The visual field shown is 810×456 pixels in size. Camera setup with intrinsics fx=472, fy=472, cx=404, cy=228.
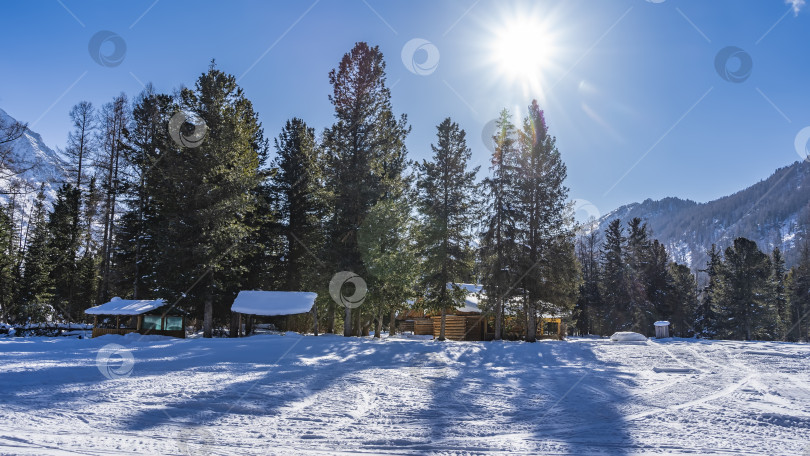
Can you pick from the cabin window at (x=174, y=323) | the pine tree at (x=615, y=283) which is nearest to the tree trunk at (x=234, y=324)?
the cabin window at (x=174, y=323)

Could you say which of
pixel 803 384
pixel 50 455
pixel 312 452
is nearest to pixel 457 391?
pixel 312 452

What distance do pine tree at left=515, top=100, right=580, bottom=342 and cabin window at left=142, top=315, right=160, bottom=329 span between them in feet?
75.9

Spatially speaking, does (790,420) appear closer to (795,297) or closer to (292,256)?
(292,256)

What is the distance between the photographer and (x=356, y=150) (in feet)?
99.6

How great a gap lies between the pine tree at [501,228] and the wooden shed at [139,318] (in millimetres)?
19780

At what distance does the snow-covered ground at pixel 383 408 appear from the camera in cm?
591

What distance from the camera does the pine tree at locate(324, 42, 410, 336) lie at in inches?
1155

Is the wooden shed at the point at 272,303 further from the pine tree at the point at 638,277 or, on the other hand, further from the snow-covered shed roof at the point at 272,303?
the pine tree at the point at 638,277

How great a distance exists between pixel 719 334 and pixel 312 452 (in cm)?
5906

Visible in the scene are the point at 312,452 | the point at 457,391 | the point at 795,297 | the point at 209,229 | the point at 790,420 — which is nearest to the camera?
the point at 312,452

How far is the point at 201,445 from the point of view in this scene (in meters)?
5.63

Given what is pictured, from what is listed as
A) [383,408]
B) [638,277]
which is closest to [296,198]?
[383,408]

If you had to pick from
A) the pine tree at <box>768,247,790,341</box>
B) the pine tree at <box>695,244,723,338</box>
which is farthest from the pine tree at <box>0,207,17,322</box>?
the pine tree at <box>768,247,790,341</box>

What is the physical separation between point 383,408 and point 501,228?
→ 24556 millimetres
